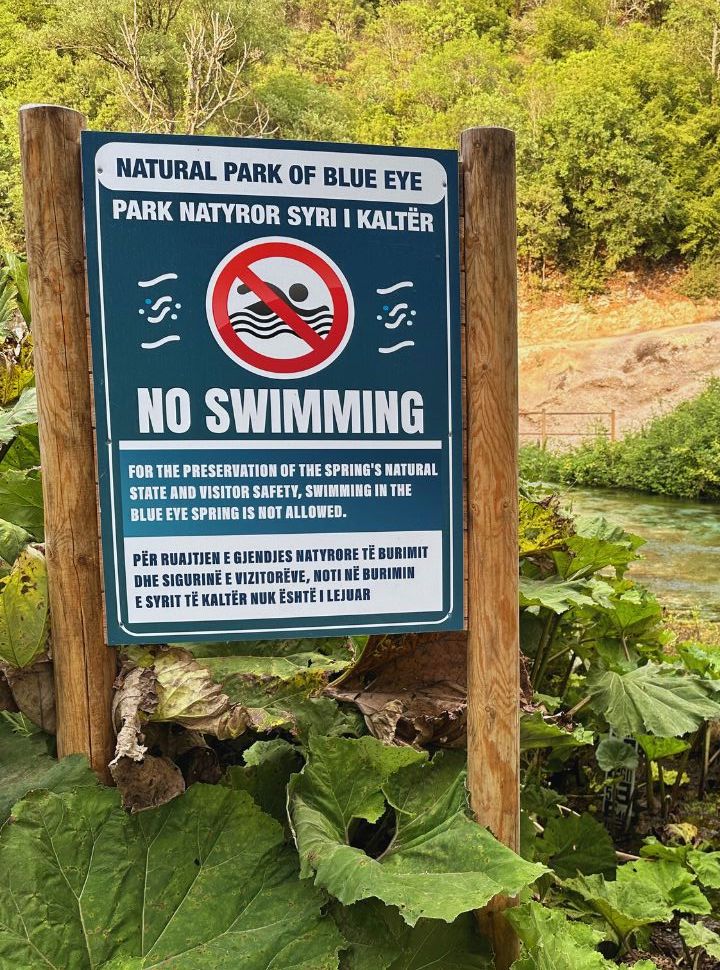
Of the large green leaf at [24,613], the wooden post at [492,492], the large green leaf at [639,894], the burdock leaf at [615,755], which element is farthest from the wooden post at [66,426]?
the burdock leaf at [615,755]

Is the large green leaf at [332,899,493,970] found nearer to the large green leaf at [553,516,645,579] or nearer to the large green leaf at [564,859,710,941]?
the large green leaf at [564,859,710,941]

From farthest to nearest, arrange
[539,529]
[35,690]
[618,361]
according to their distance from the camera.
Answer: [618,361]
[539,529]
[35,690]

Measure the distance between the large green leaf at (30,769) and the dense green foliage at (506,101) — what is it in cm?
2014

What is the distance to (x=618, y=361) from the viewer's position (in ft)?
77.8

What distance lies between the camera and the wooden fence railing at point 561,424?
2155cm

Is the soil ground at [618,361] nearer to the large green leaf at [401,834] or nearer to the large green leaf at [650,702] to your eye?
the large green leaf at [650,702]

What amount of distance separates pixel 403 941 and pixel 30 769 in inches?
31.8

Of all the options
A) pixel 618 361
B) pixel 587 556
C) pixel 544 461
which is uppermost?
pixel 618 361

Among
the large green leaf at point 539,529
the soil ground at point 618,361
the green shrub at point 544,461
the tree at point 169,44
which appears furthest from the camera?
the tree at point 169,44

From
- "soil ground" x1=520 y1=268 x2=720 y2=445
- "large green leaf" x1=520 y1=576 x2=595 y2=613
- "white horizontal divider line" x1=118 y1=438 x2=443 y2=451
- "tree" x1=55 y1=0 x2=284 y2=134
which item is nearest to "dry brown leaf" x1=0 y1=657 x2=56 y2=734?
"white horizontal divider line" x1=118 y1=438 x2=443 y2=451

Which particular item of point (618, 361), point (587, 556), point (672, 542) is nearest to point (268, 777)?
point (587, 556)

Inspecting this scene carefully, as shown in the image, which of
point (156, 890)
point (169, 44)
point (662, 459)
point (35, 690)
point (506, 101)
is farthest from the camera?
point (506, 101)

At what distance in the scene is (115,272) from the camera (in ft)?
5.25

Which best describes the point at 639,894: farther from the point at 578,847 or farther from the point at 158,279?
the point at 158,279
